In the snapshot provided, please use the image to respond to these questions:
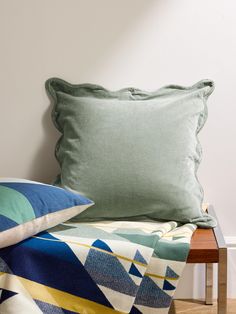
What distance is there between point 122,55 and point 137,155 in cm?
45

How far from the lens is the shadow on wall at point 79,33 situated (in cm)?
211

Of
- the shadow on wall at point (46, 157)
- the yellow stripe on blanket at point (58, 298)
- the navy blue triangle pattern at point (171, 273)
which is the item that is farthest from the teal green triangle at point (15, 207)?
the shadow on wall at point (46, 157)

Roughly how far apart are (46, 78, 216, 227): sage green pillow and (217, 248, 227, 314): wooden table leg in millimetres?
219

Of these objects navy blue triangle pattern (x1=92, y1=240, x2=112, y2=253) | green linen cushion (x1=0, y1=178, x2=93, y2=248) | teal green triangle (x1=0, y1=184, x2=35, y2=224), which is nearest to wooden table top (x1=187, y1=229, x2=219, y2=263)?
navy blue triangle pattern (x1=92, y1=240, x2=112, y2=253)

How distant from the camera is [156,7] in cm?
210

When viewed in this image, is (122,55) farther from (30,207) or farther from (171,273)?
(171,273)

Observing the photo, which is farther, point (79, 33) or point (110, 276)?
point (79, 33)

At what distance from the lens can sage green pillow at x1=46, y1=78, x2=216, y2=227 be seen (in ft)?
6.13

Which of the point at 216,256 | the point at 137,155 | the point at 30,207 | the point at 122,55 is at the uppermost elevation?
the point at 122,55

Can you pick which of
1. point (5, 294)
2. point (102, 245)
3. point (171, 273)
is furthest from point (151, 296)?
point (5, 294)

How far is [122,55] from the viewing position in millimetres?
2129

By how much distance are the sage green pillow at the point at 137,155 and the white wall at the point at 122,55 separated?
4.4 inches

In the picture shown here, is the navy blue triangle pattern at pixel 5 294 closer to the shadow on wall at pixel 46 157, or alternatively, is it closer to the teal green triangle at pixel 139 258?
the teal green triangle at pixel 139 258

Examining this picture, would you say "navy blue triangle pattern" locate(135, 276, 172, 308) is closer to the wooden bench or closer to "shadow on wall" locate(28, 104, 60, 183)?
the wooden bench
